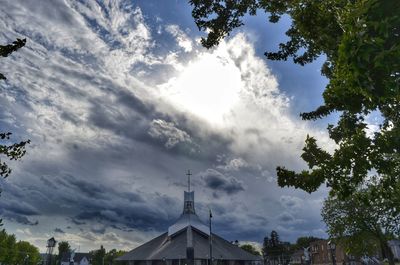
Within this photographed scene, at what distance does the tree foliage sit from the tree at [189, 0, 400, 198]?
85.1m

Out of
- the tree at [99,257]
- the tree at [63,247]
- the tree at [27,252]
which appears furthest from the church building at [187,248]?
the tree at [63,247]

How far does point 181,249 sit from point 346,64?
72.8 m

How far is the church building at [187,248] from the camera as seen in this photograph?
2729 inches

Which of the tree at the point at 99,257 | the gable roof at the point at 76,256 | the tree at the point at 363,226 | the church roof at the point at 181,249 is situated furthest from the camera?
the gable roof at the point at 76,256

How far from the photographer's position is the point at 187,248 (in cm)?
6819

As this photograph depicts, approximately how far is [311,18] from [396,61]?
4425 millimetres

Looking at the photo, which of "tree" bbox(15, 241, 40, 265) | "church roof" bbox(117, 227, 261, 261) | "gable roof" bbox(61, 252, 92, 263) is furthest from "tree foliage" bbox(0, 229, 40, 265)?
"gable roof" bbox(61, 252, 92, 263)

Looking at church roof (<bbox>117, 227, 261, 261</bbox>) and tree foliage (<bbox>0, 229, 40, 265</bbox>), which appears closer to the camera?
church roof (<bbox>117, 227, 261, 261</bbox>)

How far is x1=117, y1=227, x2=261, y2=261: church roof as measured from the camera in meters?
70.6

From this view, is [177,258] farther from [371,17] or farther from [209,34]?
[371,17]

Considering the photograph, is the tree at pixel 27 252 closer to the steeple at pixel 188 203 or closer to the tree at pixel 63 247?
the tree at pixel 63 247

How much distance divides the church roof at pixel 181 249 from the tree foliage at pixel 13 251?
27515 millimetres

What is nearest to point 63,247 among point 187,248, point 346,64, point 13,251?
point 13,251

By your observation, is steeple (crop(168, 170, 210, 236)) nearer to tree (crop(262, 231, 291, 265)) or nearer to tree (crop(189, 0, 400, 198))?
tree (crop(189, 0, 400, 198))
